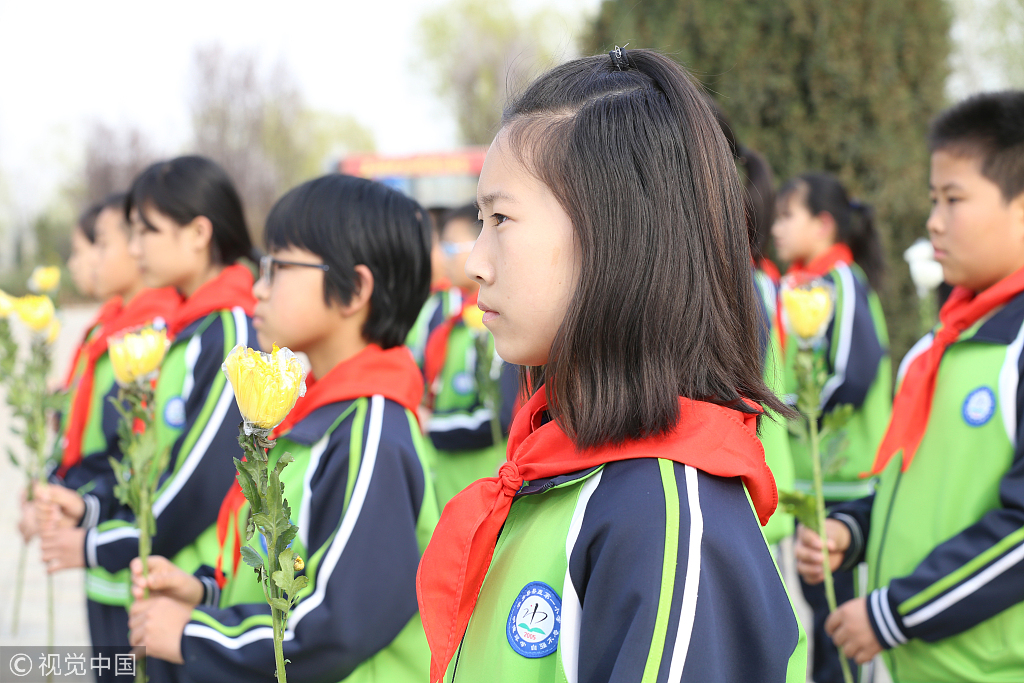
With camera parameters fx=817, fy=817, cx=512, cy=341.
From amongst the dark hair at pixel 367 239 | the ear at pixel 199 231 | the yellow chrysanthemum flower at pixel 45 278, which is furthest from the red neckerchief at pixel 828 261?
the yellow chrysanthemum flower at pixel 45 278

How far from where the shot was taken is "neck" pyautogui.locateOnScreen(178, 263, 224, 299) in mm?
3197

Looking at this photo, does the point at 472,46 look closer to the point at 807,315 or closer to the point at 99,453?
the point at 99,453

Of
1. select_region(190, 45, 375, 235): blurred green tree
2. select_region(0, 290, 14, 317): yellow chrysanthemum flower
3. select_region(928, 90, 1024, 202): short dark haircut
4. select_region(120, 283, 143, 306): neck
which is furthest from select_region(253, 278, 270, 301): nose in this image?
select_region(190, 45, 375, 235): blurred green tree

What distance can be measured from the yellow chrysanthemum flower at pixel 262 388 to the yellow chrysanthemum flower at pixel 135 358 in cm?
96

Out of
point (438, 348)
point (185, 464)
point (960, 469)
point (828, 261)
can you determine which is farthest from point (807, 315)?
point (438, 348)

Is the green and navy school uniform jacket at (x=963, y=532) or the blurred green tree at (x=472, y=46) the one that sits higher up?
the blurred green tree at (x=472, y=46)

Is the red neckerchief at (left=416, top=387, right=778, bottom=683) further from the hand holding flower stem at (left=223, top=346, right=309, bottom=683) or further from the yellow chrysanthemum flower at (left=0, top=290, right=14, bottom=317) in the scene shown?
the yellow chrysanthemum flower at (left=0, top=290, right=14, bottom=317)

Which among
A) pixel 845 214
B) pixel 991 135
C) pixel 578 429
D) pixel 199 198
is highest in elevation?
pixel 991 135

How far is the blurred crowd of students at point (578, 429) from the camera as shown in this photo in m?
1.03

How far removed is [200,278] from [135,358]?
126cm

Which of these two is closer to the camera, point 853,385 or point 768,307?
point 768,307

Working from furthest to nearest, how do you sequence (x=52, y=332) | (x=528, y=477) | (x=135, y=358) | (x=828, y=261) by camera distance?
(x=828, y=261)
(x=52, y=332)
(x=135, y=358)
(x=528, y=477)

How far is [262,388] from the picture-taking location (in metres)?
1.16

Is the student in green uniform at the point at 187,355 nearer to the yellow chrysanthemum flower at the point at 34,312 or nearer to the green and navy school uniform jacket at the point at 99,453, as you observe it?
the green and navy school uniform jacket at the point at 99,453
